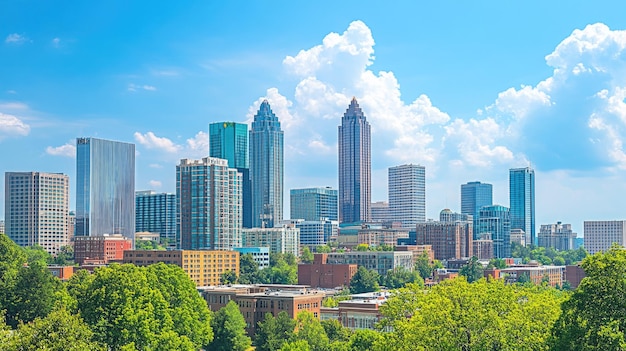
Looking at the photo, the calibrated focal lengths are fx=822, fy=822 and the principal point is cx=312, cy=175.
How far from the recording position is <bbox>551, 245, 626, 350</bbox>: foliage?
30297 mm

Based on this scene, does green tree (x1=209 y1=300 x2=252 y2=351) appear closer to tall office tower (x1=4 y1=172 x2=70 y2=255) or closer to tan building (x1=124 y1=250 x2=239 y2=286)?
tan building (x1=124 y1=250 x2=239 y2=286)

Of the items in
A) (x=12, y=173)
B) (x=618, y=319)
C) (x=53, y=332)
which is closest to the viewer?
(x=618, y=319)

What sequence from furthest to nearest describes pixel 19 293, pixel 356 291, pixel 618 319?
1. pixel 356 291
2. pixel 19 293
3. pixel 618 319

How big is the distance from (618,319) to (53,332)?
23.9 metres

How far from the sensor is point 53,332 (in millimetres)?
36781

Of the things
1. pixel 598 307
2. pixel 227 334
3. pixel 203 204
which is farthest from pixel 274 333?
pixel 203 204

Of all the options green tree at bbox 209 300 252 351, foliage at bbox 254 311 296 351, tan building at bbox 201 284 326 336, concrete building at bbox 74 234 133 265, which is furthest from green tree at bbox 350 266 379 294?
concrete building at bbox 74 234 133 265

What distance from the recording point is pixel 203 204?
490ft

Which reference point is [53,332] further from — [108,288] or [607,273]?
[607,273]

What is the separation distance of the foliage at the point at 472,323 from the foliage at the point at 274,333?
30.2m

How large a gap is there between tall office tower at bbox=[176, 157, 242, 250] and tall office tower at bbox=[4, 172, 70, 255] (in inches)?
2127

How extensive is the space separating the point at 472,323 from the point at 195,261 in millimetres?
94415

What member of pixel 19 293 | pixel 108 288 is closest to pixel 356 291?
pixel 19 293

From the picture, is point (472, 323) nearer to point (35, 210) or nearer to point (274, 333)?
point (274, 333)
